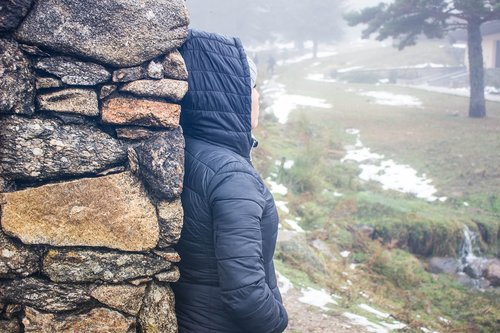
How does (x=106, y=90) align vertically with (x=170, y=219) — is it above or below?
above

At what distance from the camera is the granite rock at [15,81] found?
2.06 metres

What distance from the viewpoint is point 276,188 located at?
33.4ft

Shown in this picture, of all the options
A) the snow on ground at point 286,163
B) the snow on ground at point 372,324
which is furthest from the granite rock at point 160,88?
the snow on ground at point 286,163

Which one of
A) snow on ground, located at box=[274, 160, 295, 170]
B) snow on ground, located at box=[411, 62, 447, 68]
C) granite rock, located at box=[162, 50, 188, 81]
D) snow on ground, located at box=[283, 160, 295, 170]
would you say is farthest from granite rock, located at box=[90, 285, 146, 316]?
snow on ground, located at box=[411, 62, 447, 68]

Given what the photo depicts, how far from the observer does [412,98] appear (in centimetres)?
2577

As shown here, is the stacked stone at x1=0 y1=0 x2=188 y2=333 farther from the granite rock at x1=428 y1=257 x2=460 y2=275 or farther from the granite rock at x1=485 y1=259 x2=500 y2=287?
the granite rock at x1=485 y1=259 x2=500 y2=287

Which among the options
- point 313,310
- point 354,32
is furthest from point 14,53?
point 354,32

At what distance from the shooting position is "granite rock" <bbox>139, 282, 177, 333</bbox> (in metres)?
2.46

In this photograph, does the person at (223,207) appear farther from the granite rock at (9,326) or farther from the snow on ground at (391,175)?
the snow on ground at (391,175)

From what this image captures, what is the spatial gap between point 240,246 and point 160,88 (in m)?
0.86

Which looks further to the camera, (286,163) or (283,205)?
(286,163)

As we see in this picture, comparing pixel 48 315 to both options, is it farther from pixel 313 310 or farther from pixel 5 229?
pixel 313 310

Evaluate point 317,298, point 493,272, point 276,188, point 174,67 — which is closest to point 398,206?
point 493,272

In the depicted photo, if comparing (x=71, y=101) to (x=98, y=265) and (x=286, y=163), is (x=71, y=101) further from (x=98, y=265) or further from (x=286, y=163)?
(x=286, y=163)
